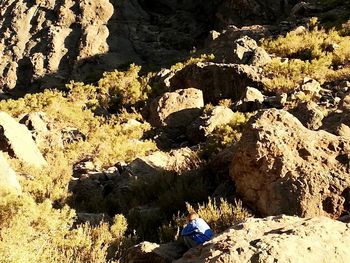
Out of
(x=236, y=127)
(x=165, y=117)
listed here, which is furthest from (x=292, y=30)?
(x=236, y=127)

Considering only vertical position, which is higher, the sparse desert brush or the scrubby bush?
the sparse desert brush

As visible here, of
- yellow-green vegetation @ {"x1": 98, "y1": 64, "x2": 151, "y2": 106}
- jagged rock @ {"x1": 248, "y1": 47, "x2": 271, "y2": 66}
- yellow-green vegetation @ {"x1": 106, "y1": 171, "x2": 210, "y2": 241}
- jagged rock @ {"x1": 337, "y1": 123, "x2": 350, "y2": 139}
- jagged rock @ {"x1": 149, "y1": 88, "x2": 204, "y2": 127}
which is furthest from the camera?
yellow-green vegetation @ {"x1": 98, "y1": 64, "x2": 151, "y2": 106}

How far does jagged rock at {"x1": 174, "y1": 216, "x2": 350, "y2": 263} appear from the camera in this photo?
394 centimetres

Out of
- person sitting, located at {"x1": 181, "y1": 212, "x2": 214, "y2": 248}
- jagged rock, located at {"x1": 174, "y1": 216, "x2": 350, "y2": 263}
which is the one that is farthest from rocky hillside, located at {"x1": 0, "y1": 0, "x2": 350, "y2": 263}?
person sitting, located at {"x1": 181, "y1": 212, "x2": 214, "y2": 248}

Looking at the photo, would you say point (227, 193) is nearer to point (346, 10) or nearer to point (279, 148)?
point (279, 148)

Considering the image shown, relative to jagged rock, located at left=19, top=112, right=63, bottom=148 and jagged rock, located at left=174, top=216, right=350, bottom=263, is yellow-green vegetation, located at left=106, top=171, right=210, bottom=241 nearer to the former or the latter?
jagged rock, located at left=174, top=216, right=350, bottom=263

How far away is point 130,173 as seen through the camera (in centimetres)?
841

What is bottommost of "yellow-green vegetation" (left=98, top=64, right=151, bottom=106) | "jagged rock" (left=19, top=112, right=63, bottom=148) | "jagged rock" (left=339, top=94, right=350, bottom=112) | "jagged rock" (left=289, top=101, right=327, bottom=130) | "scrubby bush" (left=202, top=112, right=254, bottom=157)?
"yellow-green vegetation" (left=98, top=64, right=151, bottom=106)

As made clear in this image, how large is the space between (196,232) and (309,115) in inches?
170

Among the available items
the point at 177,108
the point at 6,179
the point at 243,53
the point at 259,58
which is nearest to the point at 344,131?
the point at 6,179

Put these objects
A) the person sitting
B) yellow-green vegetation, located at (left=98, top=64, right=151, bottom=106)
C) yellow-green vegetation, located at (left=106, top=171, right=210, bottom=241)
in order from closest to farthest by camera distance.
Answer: the person sitting → yellow-green vegetation, located at (left=106, top=171, right=210, bottom=241) → yellow-green vegetation, located at (left=98, top=64, right=151, bottom=106)

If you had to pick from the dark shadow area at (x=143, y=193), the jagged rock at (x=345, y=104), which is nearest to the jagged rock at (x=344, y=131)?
the jagged rock at (x=345, y=104)

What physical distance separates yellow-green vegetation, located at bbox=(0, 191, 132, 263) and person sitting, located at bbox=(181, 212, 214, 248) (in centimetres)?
77

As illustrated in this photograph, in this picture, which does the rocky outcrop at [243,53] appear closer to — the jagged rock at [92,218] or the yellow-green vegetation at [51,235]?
the jagged rock at [92,218]
